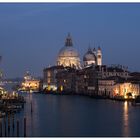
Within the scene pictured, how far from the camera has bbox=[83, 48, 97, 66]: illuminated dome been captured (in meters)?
37.7

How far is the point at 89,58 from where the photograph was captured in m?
37.8

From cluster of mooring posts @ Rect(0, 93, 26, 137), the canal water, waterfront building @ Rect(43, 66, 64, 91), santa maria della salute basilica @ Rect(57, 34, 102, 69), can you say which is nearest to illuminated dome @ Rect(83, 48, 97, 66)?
santa maria della salute basilica @ Rect(57, 34, 102, 69)

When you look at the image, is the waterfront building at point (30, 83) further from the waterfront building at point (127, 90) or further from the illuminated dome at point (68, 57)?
the waterfront building at point (127, 90)

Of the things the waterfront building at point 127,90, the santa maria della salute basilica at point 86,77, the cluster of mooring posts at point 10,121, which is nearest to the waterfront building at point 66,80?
the santa maria della salute basilica at point 86,77

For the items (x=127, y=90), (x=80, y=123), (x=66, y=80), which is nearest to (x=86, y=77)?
(x=66, y=80)

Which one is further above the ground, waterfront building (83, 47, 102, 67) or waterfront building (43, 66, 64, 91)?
waterfront building (83, 47, 102, 67)

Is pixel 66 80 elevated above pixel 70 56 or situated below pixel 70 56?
below

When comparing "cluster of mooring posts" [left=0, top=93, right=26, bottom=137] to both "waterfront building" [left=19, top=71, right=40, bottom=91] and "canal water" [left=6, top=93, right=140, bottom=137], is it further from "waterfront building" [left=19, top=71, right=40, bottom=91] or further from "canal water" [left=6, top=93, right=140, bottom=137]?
"waterfront building" [left=19, top=71, right=40, bottom=91]

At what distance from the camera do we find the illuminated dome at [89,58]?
37688mm

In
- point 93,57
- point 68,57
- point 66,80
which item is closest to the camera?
point 66,80

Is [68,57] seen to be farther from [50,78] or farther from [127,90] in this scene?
[127,90]

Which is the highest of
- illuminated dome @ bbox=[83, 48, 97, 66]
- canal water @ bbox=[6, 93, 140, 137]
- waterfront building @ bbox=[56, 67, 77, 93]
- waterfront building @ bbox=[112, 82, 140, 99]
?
illuminated dome @ bbox=[83, 48, 97, 66]

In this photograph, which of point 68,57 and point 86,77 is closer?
point 86,77

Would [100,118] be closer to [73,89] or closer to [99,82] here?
[99,82]
